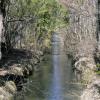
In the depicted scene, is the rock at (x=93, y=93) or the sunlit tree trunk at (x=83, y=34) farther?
the sunlit tree trunk at (x=83, y=34)

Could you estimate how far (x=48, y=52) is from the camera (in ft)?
210

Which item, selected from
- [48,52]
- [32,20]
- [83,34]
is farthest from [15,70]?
[48,52]

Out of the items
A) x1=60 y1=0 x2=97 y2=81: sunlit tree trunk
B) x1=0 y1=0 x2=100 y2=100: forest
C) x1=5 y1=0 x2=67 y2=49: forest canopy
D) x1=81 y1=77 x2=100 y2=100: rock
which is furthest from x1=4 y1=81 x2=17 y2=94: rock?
x1=5 y1=0 x2=67 y2=49: forest canopy

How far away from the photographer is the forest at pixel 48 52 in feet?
86.9

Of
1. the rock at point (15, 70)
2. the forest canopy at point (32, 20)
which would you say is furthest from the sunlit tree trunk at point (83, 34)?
the rock at point (15, 70)

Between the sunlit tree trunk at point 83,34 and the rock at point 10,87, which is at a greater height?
the sunlit tree trunk at point 83,34

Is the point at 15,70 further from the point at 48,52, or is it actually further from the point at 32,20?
the point at 48,52

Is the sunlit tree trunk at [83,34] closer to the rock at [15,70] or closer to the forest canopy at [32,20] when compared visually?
the forest canopy at [32,20]

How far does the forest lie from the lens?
86.9 ft

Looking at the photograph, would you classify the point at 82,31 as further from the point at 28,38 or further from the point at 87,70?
the point at 87,70

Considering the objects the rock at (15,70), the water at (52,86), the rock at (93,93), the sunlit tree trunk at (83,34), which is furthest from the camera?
the sunlit tree trunk at (83,34)

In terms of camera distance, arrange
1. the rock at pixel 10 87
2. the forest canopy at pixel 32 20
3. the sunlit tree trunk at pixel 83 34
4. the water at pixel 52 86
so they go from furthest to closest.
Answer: the forest canopy at pixel 32 20 < the sunlit tree trunk at pixel 83 34 < the water at pixel 52 86 < the rock at pixel 10 87

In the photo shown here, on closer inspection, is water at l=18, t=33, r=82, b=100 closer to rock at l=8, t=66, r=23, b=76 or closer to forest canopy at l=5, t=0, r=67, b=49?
rock at l=8, t=66, r=23, b=76

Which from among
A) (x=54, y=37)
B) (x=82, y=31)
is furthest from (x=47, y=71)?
(x=54, y=37)
